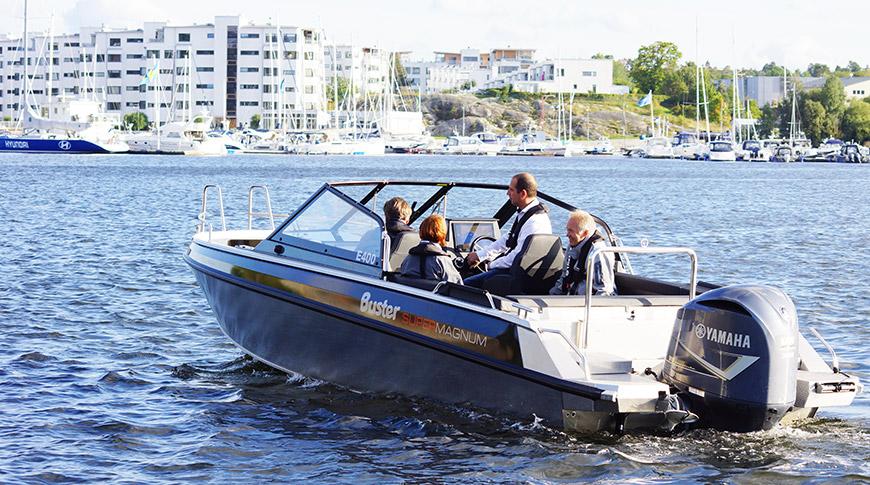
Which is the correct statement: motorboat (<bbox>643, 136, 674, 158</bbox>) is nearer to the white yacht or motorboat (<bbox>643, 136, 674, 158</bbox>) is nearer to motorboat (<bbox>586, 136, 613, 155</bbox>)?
motorboat (<bbox>586, 136, 613, 155</bbox>)

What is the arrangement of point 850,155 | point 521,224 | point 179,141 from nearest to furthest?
point 521,224 → point 179,141 → point 850,155

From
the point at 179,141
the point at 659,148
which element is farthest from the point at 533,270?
the point at 659,148

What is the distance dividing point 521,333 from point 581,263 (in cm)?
117

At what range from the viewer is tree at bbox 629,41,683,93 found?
174250 millimetres

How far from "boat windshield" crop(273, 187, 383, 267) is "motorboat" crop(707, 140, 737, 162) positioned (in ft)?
342

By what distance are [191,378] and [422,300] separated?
3.56 m

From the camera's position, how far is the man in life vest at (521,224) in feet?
30.5

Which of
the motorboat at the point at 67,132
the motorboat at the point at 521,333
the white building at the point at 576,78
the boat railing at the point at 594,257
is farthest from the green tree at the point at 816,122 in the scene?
the boat railing at the point at 594,257

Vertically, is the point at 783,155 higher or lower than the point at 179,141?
lower

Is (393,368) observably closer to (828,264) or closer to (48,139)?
(828,264)

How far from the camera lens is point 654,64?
176 meters

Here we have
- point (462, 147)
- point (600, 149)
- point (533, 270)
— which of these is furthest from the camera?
point (600, 149)

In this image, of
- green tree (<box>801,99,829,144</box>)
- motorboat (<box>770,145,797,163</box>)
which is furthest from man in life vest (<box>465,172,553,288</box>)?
green tree (<box>801,99,829,144</box>)

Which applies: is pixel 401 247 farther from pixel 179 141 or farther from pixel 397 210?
pixel 179 141
